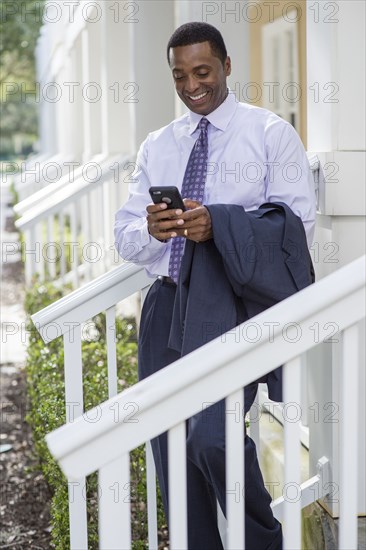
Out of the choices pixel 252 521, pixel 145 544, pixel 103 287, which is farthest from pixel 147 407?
pixel 145 544

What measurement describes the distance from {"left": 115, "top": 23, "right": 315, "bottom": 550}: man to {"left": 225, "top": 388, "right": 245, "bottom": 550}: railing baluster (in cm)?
56

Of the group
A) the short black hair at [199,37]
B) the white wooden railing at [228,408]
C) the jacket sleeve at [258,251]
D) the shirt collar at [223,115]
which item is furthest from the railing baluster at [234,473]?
the short black hair at [199,37]

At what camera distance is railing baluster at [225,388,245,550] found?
2.04 meters

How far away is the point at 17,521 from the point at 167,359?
2333mm

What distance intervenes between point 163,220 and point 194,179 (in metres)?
0.33

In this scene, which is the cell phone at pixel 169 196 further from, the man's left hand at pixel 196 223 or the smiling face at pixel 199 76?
the smiling face at pixel 199 76

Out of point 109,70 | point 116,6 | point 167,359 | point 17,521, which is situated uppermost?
point 116,6

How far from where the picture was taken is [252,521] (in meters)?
2.76

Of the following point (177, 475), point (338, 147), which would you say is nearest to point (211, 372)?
point (177, 475)

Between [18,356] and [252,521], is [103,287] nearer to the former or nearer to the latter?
[252,521]

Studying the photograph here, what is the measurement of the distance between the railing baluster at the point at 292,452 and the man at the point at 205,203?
0.59 meters

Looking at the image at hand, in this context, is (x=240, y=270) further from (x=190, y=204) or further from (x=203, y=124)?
(x=203, y=124)

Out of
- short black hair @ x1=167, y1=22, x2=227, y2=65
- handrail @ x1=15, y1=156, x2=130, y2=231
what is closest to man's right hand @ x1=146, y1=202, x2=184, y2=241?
short black hair @ x1=167, y1=22, x2=227, y2=65

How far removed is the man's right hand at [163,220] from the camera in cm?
266
